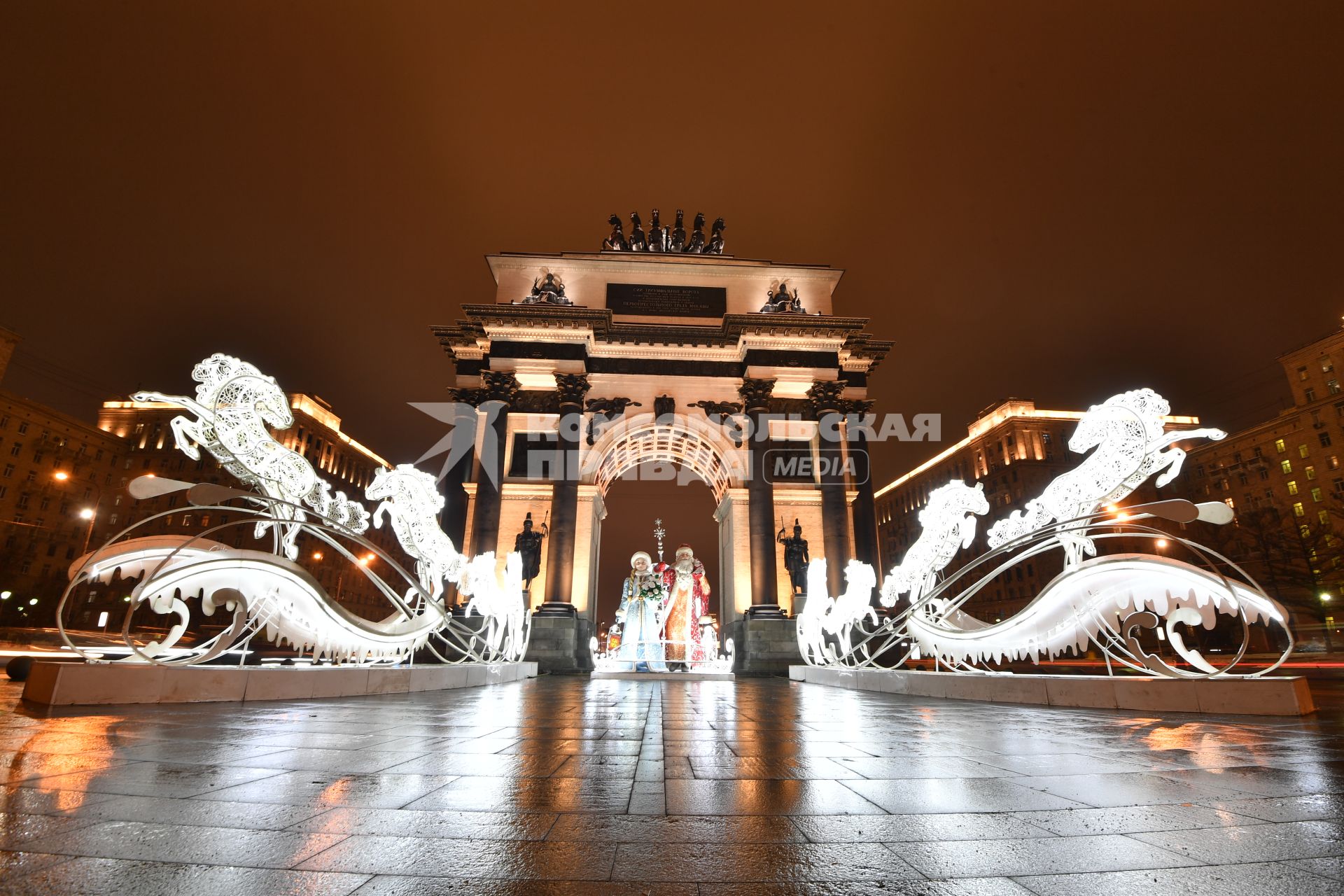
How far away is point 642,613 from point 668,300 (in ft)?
46.5

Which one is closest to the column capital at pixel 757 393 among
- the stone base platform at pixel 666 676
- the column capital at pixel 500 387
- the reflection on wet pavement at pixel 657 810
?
the column capital at pixel 500 387

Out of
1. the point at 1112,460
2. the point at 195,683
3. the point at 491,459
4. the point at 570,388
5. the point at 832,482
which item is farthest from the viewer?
the point at 832,482

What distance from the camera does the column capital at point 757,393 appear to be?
25109 millimetres

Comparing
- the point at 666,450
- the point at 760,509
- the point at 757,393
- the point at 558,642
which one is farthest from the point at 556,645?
the point at 757,393

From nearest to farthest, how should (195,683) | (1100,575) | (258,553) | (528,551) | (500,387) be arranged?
1. (195,683)
2. (258,553)
3. (1100,575)
4. (528,551)
5. (500,387)

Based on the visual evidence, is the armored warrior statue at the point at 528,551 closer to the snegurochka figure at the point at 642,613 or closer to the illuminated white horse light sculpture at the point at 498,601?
the snegurochka figure at the point at 642,613

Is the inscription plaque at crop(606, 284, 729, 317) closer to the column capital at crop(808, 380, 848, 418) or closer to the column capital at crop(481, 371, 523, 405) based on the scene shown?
the column capital at crop(808, 380, 848, 418)

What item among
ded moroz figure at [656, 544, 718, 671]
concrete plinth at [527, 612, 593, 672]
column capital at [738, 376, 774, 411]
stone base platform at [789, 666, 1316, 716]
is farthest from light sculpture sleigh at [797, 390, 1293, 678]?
column capital at [738, 376, 774, 411]

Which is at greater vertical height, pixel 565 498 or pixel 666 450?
pixel 666 450

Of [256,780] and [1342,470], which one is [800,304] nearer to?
[256,780]

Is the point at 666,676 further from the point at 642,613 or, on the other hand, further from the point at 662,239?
the point at 662,239

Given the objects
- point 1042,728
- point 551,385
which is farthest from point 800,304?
point 1042,728

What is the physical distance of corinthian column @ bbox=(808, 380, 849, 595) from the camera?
77.4ft

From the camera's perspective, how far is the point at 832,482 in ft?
82.0
